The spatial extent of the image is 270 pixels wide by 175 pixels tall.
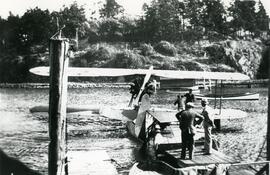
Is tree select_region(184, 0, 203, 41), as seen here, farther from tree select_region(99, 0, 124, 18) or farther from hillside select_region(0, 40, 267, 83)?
tree select_region(99, 0, 124, 18)

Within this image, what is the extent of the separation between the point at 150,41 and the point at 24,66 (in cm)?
3059

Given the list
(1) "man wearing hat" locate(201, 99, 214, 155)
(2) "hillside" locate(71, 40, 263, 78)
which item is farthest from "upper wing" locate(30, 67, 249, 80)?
(2) "hillside" locate(71, 40, 263, 78)

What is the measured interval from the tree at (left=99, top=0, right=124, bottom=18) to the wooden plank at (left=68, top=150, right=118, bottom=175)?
3508 inches

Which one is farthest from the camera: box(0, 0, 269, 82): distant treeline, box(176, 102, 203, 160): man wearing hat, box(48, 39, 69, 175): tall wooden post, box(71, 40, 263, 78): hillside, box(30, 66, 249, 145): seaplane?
box(0, 0, 269, 82): distant treeline

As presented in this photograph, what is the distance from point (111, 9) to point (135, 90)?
83.7m

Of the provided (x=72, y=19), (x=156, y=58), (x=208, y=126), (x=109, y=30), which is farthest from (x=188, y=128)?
(x=109, y=30)

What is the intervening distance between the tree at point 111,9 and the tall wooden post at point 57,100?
91.6m

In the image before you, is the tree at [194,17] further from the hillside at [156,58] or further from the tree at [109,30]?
the tree at [109,30]

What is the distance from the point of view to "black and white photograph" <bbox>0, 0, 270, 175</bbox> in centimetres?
856

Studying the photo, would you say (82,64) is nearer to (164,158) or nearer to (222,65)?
(222,65)

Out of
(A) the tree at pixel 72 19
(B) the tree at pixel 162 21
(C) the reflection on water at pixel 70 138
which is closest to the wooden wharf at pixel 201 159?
(C) the reflection on water at pixel 70 138

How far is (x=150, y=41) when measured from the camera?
83.4m

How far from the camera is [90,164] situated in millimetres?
9477

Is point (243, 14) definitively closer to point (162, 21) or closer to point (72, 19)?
point (162, 21)
